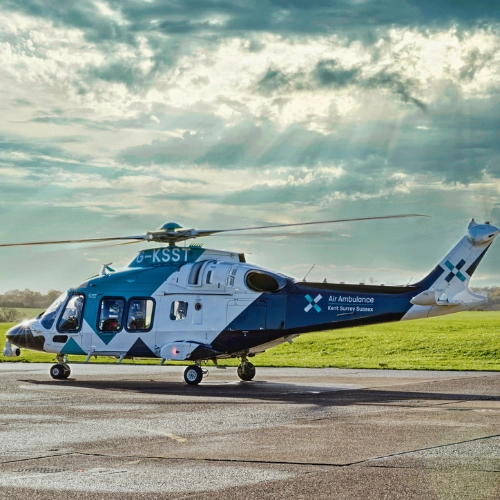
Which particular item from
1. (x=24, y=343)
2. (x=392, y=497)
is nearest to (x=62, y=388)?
(x=24, y=343)

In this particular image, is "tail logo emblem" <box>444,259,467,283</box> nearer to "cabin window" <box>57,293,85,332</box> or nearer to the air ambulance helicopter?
the air ambulance helicopter

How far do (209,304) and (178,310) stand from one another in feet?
3.44

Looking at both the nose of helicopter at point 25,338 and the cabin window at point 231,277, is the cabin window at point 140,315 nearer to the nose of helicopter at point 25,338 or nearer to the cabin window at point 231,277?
the cabin window at point 231,277

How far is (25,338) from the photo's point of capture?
88.7 feet

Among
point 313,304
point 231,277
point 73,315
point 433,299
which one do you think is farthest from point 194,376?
point 433,299

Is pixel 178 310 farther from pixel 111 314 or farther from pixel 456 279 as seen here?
pixel 456 279

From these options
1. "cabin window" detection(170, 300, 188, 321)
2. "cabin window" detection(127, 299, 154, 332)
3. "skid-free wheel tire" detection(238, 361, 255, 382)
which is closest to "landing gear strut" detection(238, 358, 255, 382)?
"skid-free wheel tire" detection(238, 361, 255, 382)

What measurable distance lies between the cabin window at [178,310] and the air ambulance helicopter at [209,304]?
0.03 meters

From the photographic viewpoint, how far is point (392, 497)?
8508 mm


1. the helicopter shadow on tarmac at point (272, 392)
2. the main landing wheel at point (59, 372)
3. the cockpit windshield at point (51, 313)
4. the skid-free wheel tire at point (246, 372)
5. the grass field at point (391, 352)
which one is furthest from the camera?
the grass field at point (391, 352)

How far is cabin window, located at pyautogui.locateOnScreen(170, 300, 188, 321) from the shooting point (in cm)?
2445

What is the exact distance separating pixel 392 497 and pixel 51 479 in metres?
4.07

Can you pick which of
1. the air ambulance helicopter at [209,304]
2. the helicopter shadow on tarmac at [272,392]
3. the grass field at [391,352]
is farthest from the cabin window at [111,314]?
the grass field at [391,352]

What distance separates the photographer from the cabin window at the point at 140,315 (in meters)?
24.9
